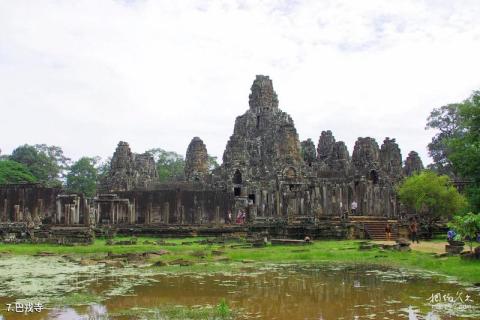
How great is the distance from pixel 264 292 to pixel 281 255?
24.4 feet

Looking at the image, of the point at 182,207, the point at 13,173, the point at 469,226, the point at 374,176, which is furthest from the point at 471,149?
the point at 13,173

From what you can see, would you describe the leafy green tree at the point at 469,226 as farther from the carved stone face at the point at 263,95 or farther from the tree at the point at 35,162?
the tree at the point at 35,162

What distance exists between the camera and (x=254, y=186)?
39.5 m

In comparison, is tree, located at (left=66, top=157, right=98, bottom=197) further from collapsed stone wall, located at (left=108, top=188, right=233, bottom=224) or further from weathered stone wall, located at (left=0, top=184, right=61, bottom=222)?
collapsed stone wall, located at (left=108, top=188, right=233, bottom=224)

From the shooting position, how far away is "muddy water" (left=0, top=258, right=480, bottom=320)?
9.52 meters

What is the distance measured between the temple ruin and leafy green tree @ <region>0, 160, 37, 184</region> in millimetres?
12909

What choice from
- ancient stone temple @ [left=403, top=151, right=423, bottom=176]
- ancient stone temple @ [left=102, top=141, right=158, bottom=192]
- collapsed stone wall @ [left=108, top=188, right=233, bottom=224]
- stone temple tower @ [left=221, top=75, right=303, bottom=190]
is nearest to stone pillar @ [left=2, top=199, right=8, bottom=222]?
collapsed stone wall @ [left=108, top=188, right=233, bottom=224]

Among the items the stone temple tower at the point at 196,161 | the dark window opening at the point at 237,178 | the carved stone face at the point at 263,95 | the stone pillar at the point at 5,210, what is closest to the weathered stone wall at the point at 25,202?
the stone pillar at the point at 5,210

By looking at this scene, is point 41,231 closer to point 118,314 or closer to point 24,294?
point 24,294

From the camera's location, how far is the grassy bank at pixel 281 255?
15313 mm

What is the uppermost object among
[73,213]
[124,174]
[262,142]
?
[262,142]

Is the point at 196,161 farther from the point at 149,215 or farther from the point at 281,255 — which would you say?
the point at 281,255

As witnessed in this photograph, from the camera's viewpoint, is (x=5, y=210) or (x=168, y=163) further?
(x=168, y=163)

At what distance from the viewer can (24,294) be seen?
37.6 ft
